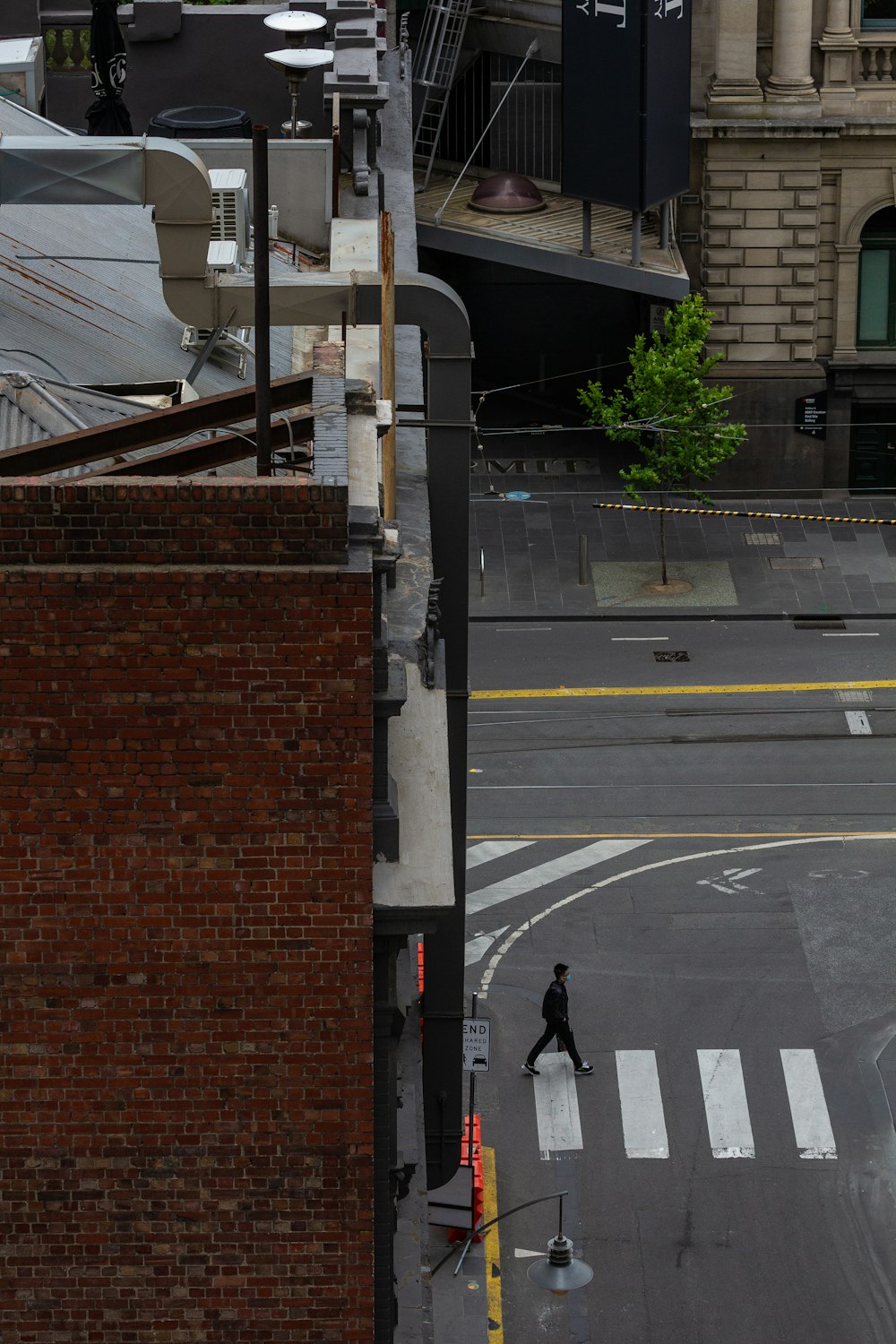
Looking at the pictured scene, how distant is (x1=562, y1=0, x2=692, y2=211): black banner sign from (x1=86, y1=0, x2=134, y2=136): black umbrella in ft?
61.2

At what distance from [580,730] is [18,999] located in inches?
1210

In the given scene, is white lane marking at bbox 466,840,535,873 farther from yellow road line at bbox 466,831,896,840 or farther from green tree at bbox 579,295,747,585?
green tree at bbox 579,295,747,585

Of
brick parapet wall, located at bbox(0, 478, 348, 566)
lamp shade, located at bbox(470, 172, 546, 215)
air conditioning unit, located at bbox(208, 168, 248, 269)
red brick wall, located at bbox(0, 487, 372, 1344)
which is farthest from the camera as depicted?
lamp shade, located at bbox(470, 172, 546, 215)

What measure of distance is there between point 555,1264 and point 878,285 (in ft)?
121

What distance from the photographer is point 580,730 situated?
4494 cm

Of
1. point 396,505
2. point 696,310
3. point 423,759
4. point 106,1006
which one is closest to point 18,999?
point 106,1006

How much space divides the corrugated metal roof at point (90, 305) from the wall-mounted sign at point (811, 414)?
92.9 feet

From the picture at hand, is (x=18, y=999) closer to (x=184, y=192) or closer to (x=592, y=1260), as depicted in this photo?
(x=184, y=192)

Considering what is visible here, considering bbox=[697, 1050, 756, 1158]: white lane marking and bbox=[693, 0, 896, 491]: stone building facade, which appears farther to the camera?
bbox=[693, 0, 896, 491]: stone building facade

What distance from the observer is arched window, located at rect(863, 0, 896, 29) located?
181 ft

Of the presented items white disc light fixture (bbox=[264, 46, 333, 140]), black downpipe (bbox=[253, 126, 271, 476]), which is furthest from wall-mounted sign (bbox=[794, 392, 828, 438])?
black downpipe (bbox=[253, 126, 271, 476])

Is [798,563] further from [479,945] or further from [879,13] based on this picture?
[479,945]

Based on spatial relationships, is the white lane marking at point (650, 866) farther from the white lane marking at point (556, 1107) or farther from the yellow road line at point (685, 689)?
the yellow road line at point (685, 689)

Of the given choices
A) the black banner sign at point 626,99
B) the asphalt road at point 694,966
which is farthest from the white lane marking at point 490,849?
the black banner sign at point 626,99
